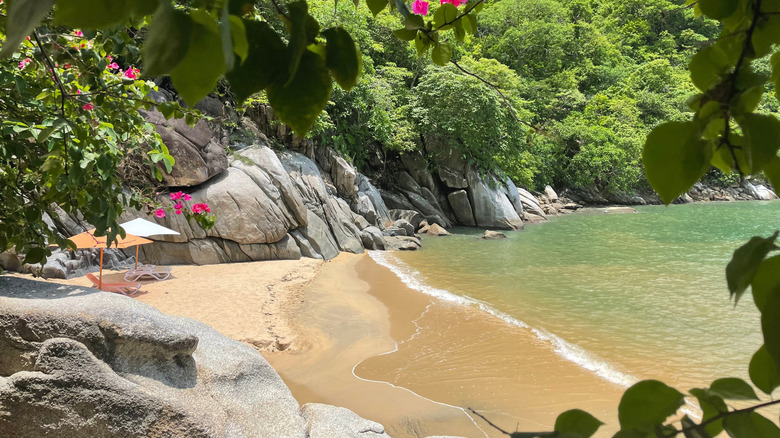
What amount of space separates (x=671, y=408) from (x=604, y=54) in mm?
41678

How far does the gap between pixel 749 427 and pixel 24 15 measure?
0.53 meters

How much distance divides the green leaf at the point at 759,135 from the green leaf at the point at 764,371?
0.48 feet

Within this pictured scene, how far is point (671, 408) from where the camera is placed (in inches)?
13.3

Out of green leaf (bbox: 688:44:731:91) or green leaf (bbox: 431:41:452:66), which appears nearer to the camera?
green leaf (bbox: 688:44:731:91)

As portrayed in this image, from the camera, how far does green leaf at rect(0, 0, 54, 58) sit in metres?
0.22

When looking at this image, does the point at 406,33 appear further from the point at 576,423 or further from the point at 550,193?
the point at 550,193

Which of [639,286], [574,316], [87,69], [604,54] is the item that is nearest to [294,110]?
[87,69]

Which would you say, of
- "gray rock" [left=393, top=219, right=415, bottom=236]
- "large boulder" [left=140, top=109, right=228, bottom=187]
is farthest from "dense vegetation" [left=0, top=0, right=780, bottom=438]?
"gray rock" [left=393, top=219, right=415, bottom=236]

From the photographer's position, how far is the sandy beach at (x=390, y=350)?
509 cm

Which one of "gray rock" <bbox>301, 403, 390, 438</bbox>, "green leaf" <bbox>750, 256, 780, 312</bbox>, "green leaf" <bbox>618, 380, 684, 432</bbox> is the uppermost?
"green leaf" <bbox>750, 256, 780, 312</bbox>

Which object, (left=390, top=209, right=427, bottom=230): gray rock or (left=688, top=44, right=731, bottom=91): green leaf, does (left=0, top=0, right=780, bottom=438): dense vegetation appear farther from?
(left=390, top=209, right=427, bottom=230): gray rock

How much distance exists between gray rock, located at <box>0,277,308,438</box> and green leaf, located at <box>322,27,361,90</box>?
10.5ft

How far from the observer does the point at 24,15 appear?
9.0 inches

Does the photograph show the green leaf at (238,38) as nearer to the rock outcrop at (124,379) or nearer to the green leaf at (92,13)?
the green leaf at (92,13)
